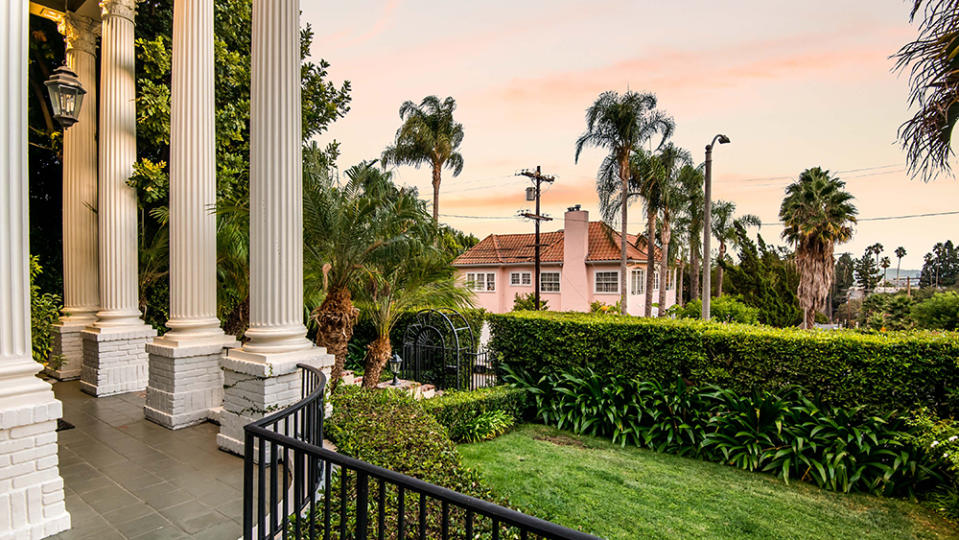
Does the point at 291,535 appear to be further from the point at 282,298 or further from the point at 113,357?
the point at 113,357

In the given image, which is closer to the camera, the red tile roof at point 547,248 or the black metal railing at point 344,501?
the black metal railing at point 344,501

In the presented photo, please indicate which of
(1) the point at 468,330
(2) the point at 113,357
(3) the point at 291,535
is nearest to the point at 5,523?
(3) the point at 291,535

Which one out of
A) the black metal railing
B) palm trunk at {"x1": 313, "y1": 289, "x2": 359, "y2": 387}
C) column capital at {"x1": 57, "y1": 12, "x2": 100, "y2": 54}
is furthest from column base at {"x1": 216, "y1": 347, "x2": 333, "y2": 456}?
column capital at {"x1": 57, "y1": 12, "x2": 100, "y2": 54}

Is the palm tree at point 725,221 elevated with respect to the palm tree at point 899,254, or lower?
elevated

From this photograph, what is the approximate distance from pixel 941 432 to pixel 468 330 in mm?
8551

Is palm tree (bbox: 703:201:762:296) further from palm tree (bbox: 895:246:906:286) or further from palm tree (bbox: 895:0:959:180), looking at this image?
palm tree (bbox: 895:246:906:286)

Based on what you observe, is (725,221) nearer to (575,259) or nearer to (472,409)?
(575,259)

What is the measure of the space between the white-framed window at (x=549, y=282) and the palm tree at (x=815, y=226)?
13.0 meters

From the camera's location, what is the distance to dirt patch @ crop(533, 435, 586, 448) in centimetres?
783

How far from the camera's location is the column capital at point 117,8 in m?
6.73

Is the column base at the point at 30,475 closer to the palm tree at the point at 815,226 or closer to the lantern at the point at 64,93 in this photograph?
the lantern at the point at 64,93

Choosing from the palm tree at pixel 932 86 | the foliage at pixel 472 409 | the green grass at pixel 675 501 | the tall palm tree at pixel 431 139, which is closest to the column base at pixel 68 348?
the foliage at pixel 472 409

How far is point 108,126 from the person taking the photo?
6.77 meters

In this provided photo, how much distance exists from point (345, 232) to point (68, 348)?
560cm
